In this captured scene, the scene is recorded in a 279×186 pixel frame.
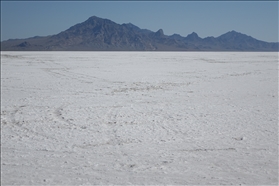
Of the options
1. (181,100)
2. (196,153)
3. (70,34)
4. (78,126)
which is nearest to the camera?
(196,153)

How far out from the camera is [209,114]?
20.6ft

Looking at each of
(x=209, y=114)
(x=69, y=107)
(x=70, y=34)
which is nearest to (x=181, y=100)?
(x=209, y=114)

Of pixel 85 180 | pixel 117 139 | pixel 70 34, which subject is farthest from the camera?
pixel 70 34

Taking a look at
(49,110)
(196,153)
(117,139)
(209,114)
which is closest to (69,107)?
(49,110)

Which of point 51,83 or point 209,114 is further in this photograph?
point 51,83

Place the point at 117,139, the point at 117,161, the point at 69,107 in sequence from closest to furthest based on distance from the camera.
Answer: the point at 117,161 → the point at 117,139 → the point at 69,107

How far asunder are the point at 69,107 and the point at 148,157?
346 centimetres

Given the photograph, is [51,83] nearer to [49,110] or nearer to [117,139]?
[49,110]

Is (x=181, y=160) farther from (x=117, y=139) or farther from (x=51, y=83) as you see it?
(x=51, y=83)

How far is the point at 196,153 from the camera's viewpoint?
4082mm

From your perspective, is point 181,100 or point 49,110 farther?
point 181,100

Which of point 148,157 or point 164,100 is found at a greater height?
point 164,100

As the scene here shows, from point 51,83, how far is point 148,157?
7.76m

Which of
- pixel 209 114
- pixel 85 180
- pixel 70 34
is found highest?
pixel 70 34
